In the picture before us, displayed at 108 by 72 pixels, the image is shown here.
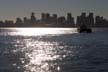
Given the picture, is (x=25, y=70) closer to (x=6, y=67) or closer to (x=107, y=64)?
(x=6, y=67)

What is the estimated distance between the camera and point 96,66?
53.6 meters

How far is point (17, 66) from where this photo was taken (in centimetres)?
5466

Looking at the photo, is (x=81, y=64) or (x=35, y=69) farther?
(x=81, y=64)

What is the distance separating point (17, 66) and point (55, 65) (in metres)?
5.07

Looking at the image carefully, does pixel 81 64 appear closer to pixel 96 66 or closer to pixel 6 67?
pixel 96 66

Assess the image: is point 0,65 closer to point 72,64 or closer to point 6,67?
point 6,67

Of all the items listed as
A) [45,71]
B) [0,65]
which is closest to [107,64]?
[45,71]

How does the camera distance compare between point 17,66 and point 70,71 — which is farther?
point 17,66

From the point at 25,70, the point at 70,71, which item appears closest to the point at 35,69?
the point at 25,70

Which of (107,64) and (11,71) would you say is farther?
(107,64)

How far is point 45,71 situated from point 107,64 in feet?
34.1

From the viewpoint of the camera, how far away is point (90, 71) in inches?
1912

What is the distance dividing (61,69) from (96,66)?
5360 mm

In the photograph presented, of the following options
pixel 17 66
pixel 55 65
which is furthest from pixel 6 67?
pixel 55 65
